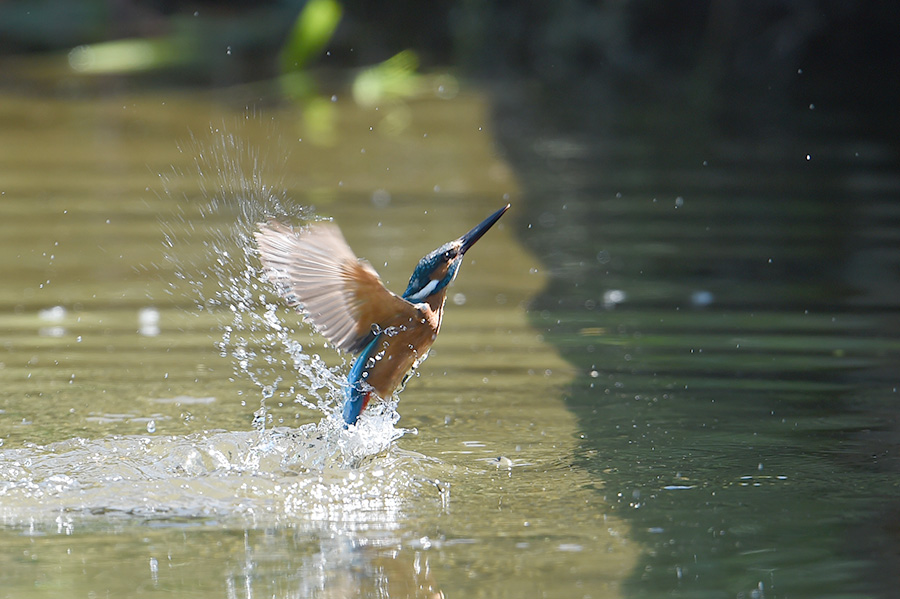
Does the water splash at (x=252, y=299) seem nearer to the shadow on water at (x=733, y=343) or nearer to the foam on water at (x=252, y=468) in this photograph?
the foam on water at (x=252, y=468)

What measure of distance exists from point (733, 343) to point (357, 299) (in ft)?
6.75

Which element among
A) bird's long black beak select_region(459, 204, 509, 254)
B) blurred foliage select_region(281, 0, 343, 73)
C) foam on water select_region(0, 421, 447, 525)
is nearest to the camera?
foam on water select_region(0, 421, 447, 525)

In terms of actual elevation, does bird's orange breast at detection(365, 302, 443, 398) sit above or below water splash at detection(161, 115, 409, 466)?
below

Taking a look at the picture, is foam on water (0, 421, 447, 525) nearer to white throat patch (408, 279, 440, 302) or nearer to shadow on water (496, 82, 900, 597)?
white throat patch (408, 279, 440, 302)

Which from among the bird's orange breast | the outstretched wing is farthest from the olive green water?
the outstretched wing

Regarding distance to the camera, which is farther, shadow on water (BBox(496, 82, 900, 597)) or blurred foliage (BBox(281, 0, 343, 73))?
blurred foliage (BBox(281, 0, 343, 73))

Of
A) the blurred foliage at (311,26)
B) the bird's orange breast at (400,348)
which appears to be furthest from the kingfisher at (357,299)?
the blurred foliage at (311,26)

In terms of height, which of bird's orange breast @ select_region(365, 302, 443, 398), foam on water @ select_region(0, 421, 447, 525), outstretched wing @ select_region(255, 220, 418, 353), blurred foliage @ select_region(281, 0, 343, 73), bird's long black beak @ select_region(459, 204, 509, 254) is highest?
blurred foliage @ select_region(281, 0, 343, 73)

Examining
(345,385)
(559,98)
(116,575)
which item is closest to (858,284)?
(345,385)

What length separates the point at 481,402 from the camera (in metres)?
4.52

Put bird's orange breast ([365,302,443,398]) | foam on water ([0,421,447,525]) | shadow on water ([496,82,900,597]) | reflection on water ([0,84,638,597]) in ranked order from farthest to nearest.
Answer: bird's orange breast ([365,302,443,398])
foam on water ([0,421,447,525])
shadow on water ([496,82,900,597])
reflection on water ([0,84,638,597])

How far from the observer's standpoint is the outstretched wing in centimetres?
350

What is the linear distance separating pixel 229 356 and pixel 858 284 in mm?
2870

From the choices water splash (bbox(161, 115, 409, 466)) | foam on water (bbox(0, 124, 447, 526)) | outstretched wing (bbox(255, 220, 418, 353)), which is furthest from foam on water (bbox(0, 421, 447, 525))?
outstretched wing (bbox(255, 220, 418, 353))
